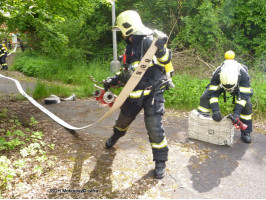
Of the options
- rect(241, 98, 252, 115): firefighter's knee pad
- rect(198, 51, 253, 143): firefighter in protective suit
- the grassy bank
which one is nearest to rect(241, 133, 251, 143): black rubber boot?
rect(198, 51, 253, 143): firefighter in protective suit

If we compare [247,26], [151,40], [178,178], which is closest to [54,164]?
[178,178]

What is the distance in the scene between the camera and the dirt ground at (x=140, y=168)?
279cm

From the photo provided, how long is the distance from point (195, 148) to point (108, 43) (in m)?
10.7

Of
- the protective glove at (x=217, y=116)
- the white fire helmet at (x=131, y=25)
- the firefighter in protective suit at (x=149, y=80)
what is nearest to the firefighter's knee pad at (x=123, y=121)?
the firefighter in protective suit at (x=149, y=80)

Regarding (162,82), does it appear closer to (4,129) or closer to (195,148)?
(195,148)

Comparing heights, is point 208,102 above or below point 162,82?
below

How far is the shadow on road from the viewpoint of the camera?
3027 mm

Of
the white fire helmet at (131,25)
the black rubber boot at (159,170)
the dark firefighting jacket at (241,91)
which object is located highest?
the white fire helmet at (131,25)

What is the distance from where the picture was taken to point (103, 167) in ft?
10.8

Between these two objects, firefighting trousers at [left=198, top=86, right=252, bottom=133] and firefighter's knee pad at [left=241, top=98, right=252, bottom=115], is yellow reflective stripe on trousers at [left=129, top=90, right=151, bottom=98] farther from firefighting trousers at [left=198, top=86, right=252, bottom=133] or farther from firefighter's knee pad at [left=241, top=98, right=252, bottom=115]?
firefighter's knee pad at [left=241, top=98, right=252, bottom=115]

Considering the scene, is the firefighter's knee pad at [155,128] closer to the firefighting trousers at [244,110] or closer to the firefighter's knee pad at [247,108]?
the firefighting trousers at [244,110]

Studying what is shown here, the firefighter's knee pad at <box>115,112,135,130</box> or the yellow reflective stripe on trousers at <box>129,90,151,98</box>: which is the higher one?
the yellow reflective stripe on trousers at <box>129,90,151,98</box>

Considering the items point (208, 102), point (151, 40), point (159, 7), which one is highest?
point (159, 7)

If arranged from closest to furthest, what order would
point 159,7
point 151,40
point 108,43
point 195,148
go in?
point 151,40 < point 195,148 < point 159,7 < point 108,43
